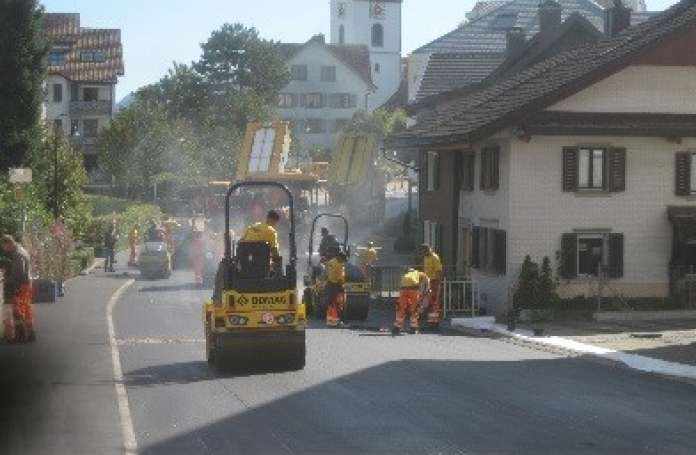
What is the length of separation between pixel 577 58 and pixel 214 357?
73.5 feet

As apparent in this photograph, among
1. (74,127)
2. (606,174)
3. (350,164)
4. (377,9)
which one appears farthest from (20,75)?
(377,9)

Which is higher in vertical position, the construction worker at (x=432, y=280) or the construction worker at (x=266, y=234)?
the construction worker at (x=266, y=234)

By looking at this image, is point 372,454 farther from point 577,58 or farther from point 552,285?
point 577,58

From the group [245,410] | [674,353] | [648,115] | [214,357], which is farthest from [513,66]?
[245,410]

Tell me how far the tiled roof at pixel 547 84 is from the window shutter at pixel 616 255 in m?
4.05

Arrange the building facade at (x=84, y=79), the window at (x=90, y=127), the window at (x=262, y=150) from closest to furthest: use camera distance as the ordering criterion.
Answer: the window at (x=262, y=150), the building facade at (x=84, y=79), the window at (x=90, y=127)

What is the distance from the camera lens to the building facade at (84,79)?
101375 mm

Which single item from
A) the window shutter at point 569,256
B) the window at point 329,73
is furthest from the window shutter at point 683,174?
the window at point 329,73

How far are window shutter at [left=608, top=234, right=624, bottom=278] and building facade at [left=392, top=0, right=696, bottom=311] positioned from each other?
0.03 m

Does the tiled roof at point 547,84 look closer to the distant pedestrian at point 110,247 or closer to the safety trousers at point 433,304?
the safety trousers at point 433,304

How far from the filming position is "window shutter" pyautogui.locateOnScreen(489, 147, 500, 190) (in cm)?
3575

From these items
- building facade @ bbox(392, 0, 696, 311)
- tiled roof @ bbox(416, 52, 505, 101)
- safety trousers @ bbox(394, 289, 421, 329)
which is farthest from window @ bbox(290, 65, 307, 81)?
safety trousers @ bbox(394, 289, 421, 329)

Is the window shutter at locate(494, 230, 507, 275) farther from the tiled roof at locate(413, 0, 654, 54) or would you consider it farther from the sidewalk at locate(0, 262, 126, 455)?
the tiled roof at locate(413, 0, 654, 54)

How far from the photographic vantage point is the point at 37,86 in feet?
186
